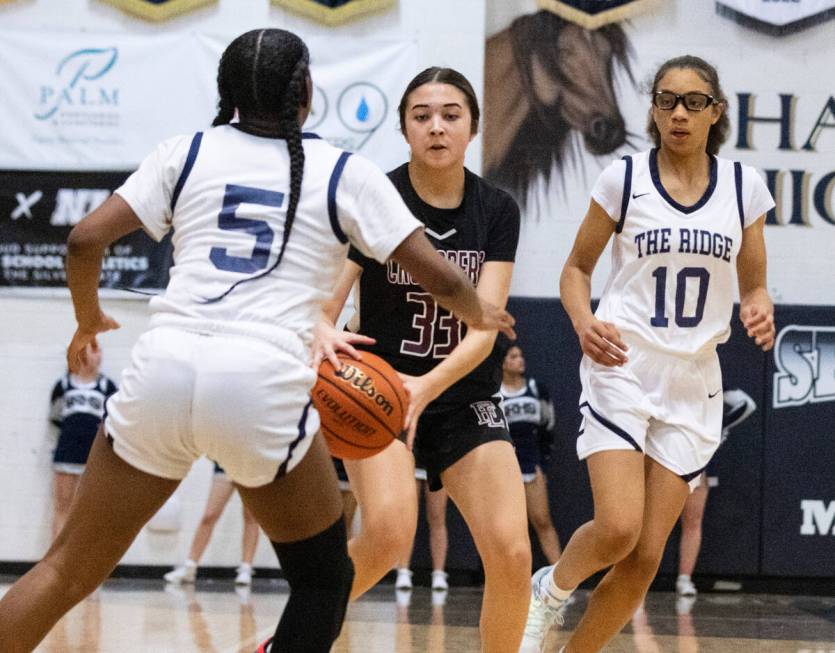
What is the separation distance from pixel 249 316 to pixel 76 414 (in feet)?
23.1

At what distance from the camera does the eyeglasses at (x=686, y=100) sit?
4.60 metres

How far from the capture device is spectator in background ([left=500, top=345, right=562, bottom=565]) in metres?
9.45

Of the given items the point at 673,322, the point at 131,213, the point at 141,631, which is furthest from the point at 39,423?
the point at 131,213

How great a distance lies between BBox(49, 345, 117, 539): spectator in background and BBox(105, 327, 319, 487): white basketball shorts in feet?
22.2

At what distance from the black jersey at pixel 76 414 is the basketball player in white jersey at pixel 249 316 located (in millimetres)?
6713

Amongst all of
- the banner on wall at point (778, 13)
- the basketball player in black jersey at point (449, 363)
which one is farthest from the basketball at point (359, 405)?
the banner on wall at point (778, 13)

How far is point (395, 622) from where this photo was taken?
7621 millimetres

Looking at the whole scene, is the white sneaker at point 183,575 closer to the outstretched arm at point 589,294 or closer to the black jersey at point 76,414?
the black jersey at point 76,414

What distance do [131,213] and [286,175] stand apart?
384mm

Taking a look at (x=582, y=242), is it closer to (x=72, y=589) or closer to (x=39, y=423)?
(x=72, y=589)

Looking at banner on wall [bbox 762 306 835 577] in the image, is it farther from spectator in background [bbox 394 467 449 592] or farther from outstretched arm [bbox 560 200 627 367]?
outstretched arm [bbox 560 200 627 367]

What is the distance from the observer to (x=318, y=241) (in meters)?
3.05

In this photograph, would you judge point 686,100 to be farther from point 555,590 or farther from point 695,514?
point 695,514

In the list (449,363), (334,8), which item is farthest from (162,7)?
(449,363)
